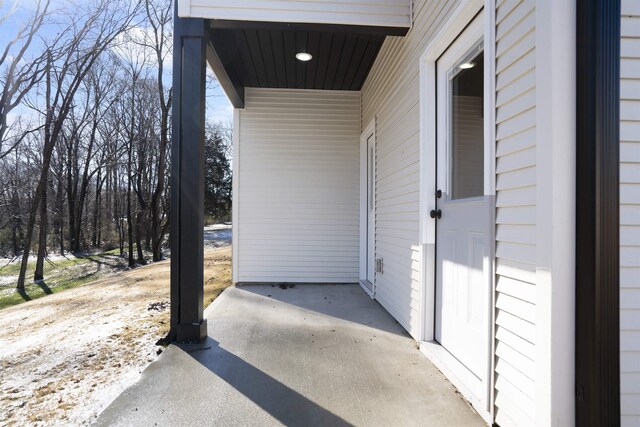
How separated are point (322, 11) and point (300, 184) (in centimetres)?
261

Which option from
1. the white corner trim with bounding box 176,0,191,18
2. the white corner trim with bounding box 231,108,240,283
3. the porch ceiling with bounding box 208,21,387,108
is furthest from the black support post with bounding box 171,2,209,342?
the white corner trim with bounding box 231,108,240,283

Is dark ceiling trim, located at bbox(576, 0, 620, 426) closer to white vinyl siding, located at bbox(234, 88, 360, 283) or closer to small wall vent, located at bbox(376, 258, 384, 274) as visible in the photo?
small wall vent, located at bbox(376, 258, 384, 274)

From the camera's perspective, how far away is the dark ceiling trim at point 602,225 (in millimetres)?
1231

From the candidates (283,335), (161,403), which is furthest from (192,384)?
(283,335)

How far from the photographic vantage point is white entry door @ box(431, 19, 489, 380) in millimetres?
2082

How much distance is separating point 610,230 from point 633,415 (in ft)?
2.44

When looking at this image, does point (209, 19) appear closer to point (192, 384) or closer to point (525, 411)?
point (192, 384)

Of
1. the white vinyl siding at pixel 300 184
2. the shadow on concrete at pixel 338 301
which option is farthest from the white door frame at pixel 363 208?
the shadow on concrete at pixel 338 301

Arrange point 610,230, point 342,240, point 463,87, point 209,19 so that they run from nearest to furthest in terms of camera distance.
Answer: point 610,230, point 463,87, point 209,19, point 342,240

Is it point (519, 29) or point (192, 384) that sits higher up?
point (519, 29)

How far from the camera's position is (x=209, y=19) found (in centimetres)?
299

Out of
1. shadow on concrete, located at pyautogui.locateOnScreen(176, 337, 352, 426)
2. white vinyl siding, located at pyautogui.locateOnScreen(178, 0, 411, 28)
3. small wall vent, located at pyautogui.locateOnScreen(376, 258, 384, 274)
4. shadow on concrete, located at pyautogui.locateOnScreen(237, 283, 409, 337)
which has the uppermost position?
white vinyl siding, located at pyautogui.locateOnScreen(178, 0, 411, 28)

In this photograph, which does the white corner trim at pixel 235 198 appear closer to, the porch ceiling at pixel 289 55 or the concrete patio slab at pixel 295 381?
the porch ceiling at pixel 289 55

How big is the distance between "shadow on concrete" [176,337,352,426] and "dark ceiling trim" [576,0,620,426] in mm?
1083
